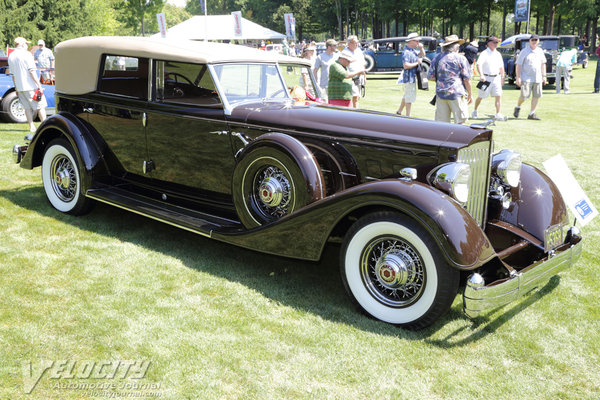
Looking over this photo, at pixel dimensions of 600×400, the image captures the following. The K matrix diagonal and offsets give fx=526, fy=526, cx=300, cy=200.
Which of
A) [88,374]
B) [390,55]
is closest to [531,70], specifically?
[88,374]

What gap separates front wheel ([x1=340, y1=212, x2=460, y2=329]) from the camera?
10.7ft

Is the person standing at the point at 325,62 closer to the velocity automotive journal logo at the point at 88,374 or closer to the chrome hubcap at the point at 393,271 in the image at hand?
the chrome hubcap at the point at 393,271

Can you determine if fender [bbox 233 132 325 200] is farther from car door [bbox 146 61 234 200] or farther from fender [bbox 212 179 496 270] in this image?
car door [bbox 146 61 234 200]

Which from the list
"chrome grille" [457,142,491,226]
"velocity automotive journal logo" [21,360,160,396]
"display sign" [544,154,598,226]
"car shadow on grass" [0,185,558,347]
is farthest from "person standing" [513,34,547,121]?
"velocity automotive journal logo" [21,360,160,396]

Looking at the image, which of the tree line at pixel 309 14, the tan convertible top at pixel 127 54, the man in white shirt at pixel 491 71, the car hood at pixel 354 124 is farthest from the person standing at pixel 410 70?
the tree line at pixel 309 14

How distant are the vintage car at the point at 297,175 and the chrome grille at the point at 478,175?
1cm

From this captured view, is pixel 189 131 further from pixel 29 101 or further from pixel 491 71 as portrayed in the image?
pixel 491 71

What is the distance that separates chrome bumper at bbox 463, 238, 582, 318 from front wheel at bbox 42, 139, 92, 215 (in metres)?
4.06

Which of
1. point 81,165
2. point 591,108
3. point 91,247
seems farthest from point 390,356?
point 591,108

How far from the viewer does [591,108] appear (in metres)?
14.4

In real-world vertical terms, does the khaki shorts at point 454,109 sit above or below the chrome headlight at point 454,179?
above

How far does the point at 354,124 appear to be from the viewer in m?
4.08

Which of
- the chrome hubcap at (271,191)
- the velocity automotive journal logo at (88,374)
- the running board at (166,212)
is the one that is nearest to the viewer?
the velocity automotive journal logo at (88,374)

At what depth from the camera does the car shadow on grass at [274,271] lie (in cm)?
352
